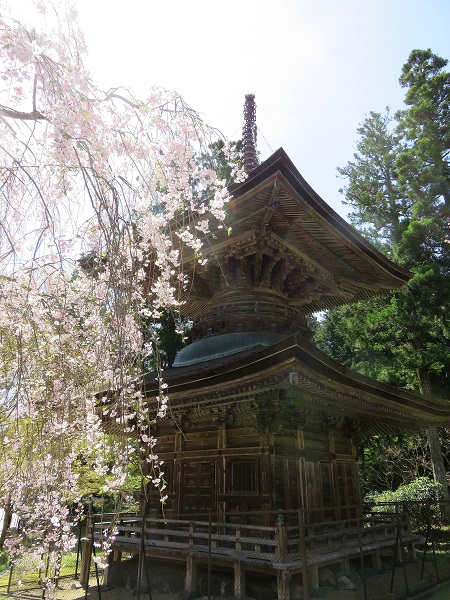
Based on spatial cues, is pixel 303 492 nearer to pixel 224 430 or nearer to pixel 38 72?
pixel 224 430

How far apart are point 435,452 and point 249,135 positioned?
13.1m

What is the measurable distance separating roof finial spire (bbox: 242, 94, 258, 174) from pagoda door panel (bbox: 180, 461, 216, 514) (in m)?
6.89

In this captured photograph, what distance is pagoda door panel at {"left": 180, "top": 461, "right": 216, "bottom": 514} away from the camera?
7727 mm

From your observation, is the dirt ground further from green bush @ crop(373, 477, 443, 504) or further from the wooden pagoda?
green bush @ crop(373, 477, 443, 504)

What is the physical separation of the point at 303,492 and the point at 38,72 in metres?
7.35

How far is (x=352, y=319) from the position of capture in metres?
18.3

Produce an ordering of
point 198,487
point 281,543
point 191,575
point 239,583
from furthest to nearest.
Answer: point 198,487 → point 191,575 → point 239,583 → point 281,543

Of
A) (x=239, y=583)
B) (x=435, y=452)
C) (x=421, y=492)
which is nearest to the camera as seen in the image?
(x=239, y=583)

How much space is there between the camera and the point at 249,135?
36.3ft

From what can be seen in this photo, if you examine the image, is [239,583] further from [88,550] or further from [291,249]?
[291,249]

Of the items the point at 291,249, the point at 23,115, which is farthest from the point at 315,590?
the point at 23,115

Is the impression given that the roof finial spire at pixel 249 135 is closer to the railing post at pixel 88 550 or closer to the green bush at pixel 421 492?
the railing post at pixel 88 550

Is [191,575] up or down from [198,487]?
down

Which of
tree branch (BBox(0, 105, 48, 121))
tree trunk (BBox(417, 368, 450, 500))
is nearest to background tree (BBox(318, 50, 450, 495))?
tree trunk (BBox(417, 368, 450, 500))
